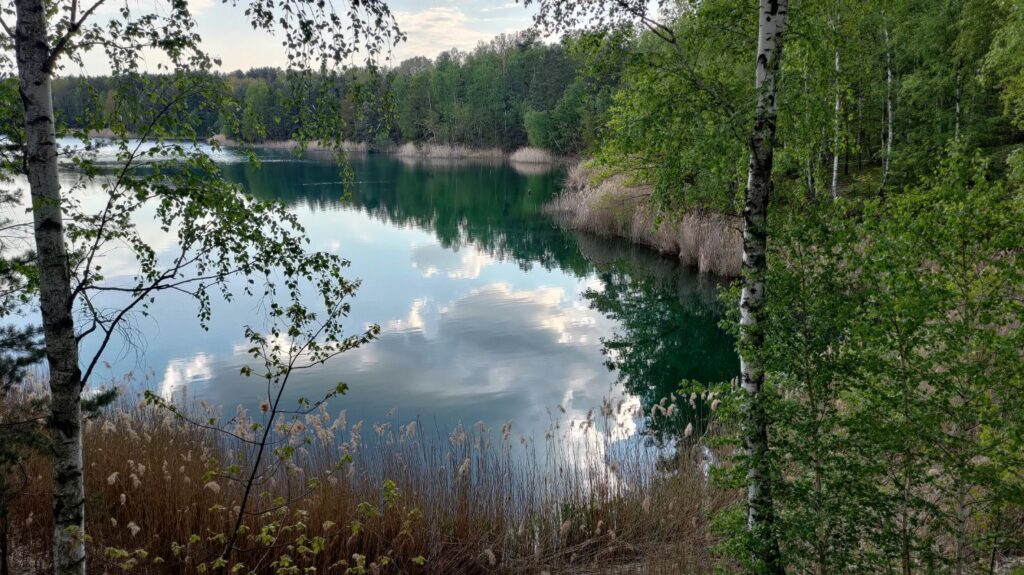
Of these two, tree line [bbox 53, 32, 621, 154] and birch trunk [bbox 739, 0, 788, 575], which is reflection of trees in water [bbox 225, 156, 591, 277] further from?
birch trunk [bbox 739, 0, 788, 575]

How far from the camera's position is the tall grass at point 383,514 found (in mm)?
5672

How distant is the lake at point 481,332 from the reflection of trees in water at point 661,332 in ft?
0.17

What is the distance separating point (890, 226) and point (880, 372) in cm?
89

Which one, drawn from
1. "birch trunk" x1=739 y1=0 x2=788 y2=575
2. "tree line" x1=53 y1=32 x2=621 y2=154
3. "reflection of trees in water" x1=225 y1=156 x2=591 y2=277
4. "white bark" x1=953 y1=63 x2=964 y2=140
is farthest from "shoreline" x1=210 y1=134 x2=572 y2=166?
"birch trunk" x1=739 y1=0 x2=788 y2=575

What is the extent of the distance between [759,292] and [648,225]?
19243mm

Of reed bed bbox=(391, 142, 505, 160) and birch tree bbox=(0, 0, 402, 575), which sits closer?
birch tree bbox=(0, 0, 402, 575)

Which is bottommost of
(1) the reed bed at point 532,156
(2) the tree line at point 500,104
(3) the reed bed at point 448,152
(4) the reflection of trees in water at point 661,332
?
(4) the reflection of trees in water at point 661,332

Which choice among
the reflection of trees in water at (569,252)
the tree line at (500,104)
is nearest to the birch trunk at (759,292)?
the reflection of trees in water at (569,252)

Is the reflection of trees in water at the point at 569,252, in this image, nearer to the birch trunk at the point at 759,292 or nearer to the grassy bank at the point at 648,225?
the grassy bank at the point at 648,225

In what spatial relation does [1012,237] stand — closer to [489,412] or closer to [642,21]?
[642,21]

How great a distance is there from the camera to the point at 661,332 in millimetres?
15977

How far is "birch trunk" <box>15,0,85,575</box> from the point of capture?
3416 mm

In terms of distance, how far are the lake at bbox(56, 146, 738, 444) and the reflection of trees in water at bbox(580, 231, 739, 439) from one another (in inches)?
2.0

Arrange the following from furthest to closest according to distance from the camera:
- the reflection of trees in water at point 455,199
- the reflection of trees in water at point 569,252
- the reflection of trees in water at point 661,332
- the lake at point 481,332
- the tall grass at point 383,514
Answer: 1. the reflection of trees in water at point 455,199
2. the reflection of trees in water at point 569,252
3. the reflection of trees in water at point 661,332
4. the lake at point 481,332
5. the tall grass at point 383,514
